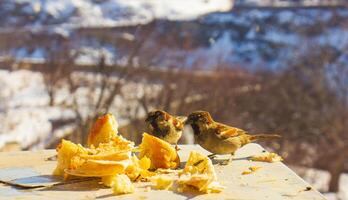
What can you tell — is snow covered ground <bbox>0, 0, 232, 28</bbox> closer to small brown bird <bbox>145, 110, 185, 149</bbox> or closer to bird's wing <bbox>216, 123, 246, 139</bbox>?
small brown bird <bbox>145, 110, 185, 149</bbox>

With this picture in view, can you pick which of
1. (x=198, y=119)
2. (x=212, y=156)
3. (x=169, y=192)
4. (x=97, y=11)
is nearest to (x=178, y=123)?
(x=198, y=119)

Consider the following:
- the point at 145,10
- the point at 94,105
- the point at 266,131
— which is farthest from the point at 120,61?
the point at 145,10

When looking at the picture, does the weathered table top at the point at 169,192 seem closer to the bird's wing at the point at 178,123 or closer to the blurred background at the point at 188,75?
the bird's wing at the point at 178,123

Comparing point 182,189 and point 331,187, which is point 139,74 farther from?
point 182,189

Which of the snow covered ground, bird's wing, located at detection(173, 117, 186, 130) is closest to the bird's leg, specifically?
bird's wing, located at detection(173, 117, 186, 130)

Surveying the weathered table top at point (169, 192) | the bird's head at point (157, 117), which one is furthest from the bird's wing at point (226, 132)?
the bird's head at point (157, 117)
